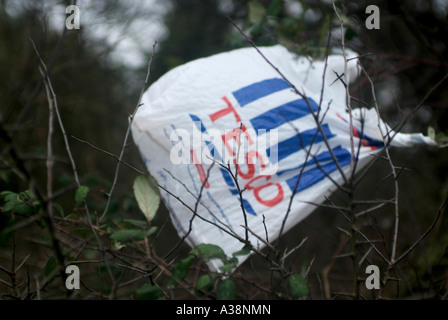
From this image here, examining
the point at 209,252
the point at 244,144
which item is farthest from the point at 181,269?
the point at 244,144

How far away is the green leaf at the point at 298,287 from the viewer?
72cm

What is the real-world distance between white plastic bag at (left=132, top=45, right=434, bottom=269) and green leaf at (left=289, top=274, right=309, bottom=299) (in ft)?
1.14

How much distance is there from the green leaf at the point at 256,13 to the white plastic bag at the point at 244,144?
368mm

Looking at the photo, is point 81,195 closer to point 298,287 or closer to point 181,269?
point 181,269

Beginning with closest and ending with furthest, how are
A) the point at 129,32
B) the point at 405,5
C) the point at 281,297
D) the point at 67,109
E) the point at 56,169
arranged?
the point at 281,297 → the point at 405,5 → the point at 56,169 → the point at 67,109 → the point at 129,32

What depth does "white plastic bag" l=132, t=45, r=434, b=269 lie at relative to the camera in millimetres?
1120

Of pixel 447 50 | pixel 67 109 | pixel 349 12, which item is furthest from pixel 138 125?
pixel 67 109

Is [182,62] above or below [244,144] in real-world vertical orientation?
above

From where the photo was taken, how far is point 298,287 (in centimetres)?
73

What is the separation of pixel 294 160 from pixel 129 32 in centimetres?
211

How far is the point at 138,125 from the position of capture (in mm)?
1205

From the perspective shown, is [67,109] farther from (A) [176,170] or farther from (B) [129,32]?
(A) [176,170]

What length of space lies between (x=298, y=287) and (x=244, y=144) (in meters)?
0.50

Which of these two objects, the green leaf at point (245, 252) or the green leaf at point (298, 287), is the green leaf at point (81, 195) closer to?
the green leaf at point (245, 252)
